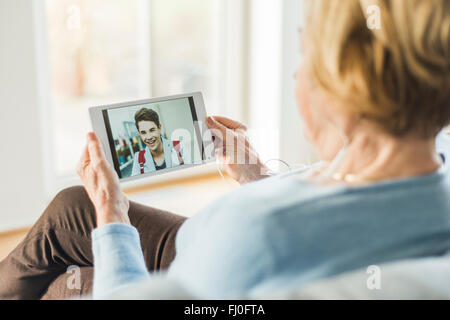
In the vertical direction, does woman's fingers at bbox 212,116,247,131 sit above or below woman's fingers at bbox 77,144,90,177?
above

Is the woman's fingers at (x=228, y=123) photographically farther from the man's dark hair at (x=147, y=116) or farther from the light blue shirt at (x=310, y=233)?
the light blue shirt at (x=310, y=233)

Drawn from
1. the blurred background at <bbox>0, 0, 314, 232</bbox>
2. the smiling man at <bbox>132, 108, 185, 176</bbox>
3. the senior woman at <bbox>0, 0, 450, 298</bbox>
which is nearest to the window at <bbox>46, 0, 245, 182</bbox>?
the blurred background at <bbox>0, 0, 314, 232</bbox>

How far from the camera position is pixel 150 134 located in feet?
3.83

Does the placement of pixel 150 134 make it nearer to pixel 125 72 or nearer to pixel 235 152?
pixel 235 152

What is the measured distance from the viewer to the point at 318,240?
0.60m

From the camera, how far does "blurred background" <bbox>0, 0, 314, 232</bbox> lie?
2148 mm

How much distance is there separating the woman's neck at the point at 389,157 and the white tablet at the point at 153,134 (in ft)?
1.84

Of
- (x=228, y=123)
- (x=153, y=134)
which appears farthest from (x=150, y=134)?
(x=228, y=123)

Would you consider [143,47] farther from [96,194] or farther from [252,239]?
[252,239]

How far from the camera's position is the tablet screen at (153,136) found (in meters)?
1.12

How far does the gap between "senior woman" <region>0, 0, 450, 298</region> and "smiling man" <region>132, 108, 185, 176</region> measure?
0.46 metres

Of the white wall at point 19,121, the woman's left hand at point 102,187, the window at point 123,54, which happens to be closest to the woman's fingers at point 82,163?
the woman's left hand at point 102,187

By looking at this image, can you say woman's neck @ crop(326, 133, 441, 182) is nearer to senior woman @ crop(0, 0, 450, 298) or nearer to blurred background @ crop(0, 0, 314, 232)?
senior woman @ crop(0, 0, 450, 298)
